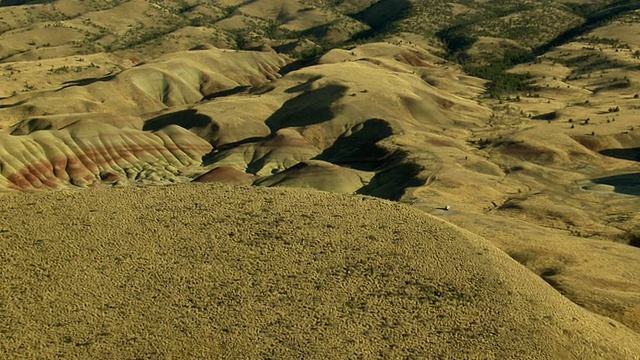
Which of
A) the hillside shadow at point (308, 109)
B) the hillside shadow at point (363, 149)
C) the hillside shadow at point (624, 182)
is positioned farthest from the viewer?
the hillside shadow at point (308, 109)

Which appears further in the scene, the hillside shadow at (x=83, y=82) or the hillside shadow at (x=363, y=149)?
the hillside shadow at (x=83, y=82)

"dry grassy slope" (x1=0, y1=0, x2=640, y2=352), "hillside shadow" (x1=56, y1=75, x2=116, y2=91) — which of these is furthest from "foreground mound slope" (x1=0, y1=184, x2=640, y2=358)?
"hillside shadow" (x1=56, y1=75, x2=116, y2=91)

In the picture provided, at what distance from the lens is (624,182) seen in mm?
80875

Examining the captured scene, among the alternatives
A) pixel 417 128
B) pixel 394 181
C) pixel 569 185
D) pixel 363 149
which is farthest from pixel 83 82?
pixel 569 185

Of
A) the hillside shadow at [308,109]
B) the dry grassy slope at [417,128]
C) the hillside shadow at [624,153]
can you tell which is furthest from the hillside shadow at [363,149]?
the hillside shadow at [624,153]

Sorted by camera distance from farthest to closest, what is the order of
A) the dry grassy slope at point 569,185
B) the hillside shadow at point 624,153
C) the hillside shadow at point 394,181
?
the hillside shadow at point 624,153
the hillside shadow at point 394,181
the dry grassy slope at point 569,185

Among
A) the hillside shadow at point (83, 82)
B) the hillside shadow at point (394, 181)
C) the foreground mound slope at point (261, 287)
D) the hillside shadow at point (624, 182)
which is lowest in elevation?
the hillside shadow at point (83, 82)

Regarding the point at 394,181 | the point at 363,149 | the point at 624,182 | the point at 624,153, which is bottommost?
the point at 363,149

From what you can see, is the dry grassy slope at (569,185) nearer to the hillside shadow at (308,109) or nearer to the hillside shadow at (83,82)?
the hillside shadow at (308,109)

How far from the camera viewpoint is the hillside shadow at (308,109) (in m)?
121

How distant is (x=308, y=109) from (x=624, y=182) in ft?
213

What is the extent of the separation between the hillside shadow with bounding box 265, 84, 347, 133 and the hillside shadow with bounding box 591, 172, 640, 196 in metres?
53.7

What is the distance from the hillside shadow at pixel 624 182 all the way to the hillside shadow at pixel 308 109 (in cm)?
5372

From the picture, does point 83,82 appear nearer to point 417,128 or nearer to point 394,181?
point 417,128
